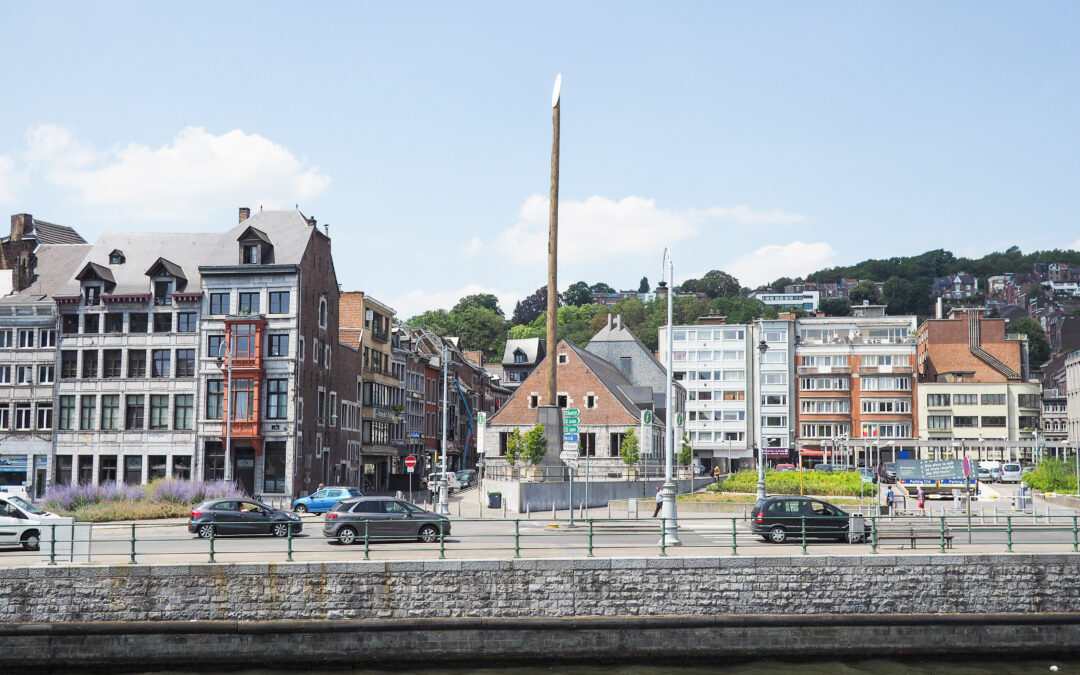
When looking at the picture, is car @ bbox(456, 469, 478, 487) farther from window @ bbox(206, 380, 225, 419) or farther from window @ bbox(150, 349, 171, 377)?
window @ bbox(150, 349, 171, 377)

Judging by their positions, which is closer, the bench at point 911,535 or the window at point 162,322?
the bench at point 911,535

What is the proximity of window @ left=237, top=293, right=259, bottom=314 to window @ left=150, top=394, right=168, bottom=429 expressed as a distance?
706cm

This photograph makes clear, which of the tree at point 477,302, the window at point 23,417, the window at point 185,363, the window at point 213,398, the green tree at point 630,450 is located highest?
the tree at point 477,302

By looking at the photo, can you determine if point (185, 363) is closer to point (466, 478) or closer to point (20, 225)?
point (20, 225)

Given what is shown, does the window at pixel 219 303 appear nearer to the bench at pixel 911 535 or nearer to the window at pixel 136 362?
the window at pixel 136 362

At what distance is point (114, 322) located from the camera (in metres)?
61.6

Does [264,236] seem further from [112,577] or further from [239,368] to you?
[112,577]

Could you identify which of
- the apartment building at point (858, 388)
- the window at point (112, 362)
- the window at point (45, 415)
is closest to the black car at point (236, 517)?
the window at point (112, 362)

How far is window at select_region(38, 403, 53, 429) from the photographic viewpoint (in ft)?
203

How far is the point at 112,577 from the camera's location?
2341cm

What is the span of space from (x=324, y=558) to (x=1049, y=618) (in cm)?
1769

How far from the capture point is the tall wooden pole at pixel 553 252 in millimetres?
55156

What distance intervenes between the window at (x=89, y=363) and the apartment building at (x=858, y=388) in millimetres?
71838

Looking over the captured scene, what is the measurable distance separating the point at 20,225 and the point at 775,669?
213 ft
